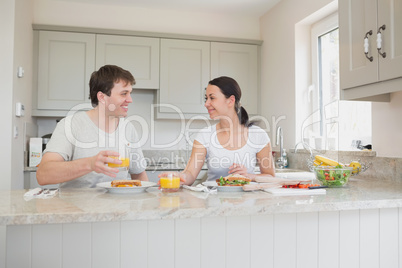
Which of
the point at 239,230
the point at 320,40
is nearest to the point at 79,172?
the point at 239,230

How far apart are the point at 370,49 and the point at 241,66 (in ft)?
7.06

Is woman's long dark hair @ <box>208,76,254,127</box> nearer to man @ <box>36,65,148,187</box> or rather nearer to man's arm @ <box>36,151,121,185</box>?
man @ <box>36,65,148,187</box>

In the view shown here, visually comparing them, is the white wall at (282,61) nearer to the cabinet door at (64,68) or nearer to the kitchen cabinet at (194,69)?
the kitchen cabinet at (194,69)

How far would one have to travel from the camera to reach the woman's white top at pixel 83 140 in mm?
1745

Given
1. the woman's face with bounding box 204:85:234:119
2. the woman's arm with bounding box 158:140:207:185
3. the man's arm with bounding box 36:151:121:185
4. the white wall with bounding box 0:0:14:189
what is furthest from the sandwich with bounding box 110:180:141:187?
the white wall with bounding box 0:0:14:189

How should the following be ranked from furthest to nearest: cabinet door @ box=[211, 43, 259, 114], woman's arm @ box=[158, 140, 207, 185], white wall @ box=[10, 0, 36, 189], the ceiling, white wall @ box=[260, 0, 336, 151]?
1. cabinet door @ box=[211, 43, 259, 114]
2. the ceiling
3. white wall @ box=[260, 0, 336, 151]
4. white wall @ box=[10, 0, 36, 189]
5. woman's arm @ box=[158, 140, 207, 185]

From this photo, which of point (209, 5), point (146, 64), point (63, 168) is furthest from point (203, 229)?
point (209, 5)

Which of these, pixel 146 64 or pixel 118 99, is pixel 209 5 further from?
pixel 118 99

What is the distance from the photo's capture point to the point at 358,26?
6.37 ft

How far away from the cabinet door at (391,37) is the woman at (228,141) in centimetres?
74

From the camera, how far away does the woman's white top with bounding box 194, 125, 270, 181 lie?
2111 millimetres

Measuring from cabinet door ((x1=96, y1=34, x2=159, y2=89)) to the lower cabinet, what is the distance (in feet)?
8.02

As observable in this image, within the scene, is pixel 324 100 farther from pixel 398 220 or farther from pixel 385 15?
pixel 398 220

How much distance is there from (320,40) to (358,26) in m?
1.39
